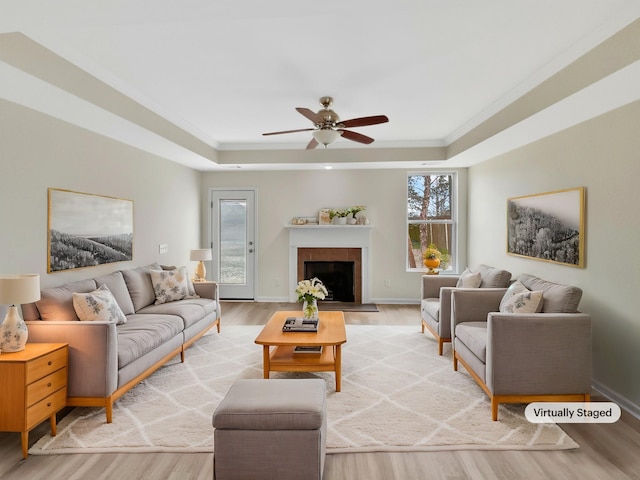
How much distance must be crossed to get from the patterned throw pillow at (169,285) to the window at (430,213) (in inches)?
154

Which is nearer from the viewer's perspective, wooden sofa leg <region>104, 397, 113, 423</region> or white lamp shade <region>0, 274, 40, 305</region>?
white lamp shade <region>0, 274, 40, 305</region>

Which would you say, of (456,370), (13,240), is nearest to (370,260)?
(456,370)

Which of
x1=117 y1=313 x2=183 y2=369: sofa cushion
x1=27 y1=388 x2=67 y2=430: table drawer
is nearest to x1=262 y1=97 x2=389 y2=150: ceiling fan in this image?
x1=117 y1=313 x2=183 y2=369: sofa cushion

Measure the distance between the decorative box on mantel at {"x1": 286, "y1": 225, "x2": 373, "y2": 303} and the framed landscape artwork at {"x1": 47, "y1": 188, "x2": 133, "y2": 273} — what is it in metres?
2.88

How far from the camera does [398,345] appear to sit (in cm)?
458

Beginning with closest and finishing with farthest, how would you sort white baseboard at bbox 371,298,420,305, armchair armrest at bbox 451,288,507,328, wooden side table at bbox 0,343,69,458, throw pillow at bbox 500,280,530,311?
wooden side table at bbox 0,343,69,458 < throw pillow at bbox 500,280,530,311 < armchair armrest at bbox 451,288,507,328 < white baseboard at bbox 371,298,420,305

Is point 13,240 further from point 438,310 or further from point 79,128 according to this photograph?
point 438,310

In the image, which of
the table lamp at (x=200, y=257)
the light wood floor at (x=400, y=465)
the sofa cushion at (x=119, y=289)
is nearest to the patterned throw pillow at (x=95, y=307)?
the sofa cushion at (x=119, y=289)

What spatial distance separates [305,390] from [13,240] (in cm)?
260

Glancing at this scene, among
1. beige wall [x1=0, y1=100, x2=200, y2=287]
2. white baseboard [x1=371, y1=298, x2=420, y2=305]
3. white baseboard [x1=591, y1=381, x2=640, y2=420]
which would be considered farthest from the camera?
white baseboard [x1=371, y1=298, x2=420, y2=305]

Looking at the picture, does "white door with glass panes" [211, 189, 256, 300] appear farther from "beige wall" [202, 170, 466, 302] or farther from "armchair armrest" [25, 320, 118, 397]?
"armchair armrest" [25, 320, 118, 397]

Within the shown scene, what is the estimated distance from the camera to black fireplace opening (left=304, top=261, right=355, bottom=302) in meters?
6.97

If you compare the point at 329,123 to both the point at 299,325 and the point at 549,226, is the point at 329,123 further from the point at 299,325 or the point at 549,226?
the point at 549,226

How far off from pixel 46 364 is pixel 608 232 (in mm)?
4292
